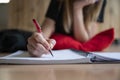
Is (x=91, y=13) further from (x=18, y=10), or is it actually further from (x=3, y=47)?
(x=18, y=10)

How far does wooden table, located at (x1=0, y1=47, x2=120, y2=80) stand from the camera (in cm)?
50

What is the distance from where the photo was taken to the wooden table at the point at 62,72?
50 cm

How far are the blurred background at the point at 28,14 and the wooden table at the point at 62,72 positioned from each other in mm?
2312

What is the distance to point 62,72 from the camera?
57 cm

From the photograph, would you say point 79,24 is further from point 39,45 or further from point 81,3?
point 39,45

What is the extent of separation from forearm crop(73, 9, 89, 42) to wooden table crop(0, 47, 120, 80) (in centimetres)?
71

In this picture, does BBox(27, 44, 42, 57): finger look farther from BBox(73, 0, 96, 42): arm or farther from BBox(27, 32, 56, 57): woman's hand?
BBox(73, 0, 96, 42): arm

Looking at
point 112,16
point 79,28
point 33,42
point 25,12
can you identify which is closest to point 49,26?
point 79,28

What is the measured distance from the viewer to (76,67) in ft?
2.11

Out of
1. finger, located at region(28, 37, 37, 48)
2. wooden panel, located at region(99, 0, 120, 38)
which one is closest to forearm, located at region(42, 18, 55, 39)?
finger, located at region(28, 37, 37, 48)

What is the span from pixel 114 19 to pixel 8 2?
1191mm

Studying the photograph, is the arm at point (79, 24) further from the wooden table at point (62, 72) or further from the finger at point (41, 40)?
the wooden table at point (62, 72)

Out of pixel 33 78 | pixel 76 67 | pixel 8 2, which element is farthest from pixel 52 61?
pixel 8 2

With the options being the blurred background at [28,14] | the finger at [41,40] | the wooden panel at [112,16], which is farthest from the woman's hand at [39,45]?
the wooden panel at [112,16]
